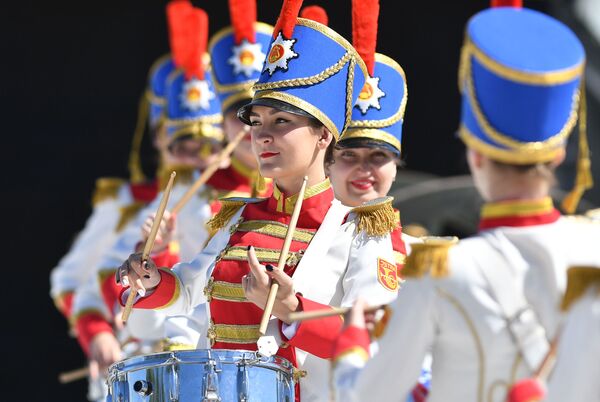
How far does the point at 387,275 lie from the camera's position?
16.7 ft

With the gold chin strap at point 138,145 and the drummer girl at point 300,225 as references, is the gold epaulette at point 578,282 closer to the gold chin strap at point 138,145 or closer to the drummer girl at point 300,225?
the drummer girl at point 300,225

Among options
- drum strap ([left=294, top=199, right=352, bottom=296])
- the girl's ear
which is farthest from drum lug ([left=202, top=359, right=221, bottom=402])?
the girl's ear

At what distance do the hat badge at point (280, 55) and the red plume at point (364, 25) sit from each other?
1.10 feet

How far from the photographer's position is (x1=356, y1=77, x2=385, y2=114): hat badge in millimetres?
5914

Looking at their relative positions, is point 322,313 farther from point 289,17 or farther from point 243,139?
point 243,139

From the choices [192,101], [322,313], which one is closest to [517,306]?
[322,313]

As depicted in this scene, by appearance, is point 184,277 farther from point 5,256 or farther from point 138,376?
point 5,256

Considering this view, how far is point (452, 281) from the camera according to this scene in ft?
13.9

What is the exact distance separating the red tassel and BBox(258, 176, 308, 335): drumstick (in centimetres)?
271

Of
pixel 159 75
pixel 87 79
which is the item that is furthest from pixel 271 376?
pixel 87 79

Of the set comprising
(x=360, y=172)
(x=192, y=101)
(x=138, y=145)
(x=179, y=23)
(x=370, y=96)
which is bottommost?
(x=360, y=172)

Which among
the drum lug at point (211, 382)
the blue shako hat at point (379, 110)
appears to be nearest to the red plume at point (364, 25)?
the blue shako hat at point (379, 110)

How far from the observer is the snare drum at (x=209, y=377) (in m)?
4.78

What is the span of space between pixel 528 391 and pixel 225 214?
1.59 metres
